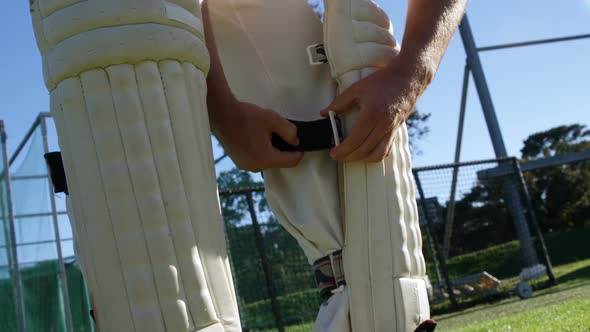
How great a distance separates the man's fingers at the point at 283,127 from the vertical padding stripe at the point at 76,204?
1.00 ft

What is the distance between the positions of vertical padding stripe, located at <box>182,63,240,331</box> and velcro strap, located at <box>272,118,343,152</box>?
173 mm

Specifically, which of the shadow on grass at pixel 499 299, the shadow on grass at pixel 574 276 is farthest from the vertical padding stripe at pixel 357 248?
the shadow on grass at pixel 574 276

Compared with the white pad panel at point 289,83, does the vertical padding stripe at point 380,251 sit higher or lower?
lower

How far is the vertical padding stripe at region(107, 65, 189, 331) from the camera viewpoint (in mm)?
704

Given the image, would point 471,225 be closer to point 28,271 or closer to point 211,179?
point 28,271

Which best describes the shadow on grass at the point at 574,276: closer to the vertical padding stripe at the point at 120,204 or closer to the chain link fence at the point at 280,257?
the chain link fence at the point at 280,257

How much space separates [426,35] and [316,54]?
0.18 metres

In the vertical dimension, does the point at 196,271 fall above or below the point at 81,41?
below

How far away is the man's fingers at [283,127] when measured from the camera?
3.08ft

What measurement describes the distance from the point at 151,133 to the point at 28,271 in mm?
4713

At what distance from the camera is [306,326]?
20.7 feet

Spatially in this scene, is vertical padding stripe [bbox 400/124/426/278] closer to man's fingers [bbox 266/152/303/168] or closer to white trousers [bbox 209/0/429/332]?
white trousers [bbox 209/0/429/332]

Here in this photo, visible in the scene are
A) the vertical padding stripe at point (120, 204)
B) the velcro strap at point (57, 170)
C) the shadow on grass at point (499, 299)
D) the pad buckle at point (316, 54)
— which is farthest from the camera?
the shadow on grass at point (499, 299)

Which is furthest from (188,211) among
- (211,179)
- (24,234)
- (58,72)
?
(24,234)
